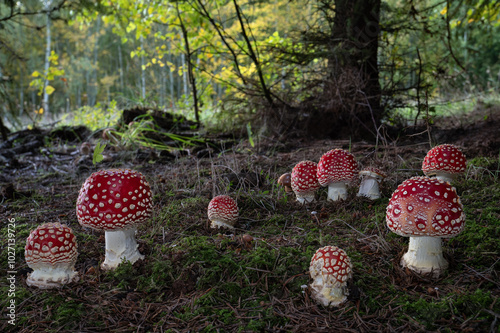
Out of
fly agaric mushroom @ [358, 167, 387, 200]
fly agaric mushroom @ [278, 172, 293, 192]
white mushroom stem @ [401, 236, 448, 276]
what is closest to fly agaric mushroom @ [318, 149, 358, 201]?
fly agaric mushroom @ [358, 167, 387, 200]

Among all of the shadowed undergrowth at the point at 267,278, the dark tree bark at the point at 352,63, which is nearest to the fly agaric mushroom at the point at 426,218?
the shadowed undergrowth at the point at 267,278

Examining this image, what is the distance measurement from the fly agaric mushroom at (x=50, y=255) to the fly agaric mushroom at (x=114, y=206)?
178 mm

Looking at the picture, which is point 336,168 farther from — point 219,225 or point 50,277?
point 50,277

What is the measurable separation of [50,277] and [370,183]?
297cm

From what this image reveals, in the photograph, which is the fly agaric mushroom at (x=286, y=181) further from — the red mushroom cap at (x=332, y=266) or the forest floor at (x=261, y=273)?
the red mushroom cap at (x=332, y=266)

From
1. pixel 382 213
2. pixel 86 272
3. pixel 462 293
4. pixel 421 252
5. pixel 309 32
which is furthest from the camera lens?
pixel 309 32

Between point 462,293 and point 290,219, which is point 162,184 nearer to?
point 290,219

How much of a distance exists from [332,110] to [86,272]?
178 inches

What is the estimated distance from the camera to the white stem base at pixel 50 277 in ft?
7.77

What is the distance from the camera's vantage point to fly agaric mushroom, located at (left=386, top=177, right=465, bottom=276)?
2.19 m

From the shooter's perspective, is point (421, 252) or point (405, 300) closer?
point (405, 300)

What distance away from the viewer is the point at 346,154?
346 centimetres

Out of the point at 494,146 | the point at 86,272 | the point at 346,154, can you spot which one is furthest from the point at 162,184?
the point at 494,146

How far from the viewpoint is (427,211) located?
7.23ft
